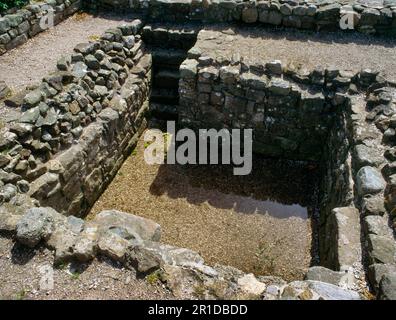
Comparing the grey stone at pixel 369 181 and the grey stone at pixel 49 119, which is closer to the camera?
the grey stone at pixel 369 181

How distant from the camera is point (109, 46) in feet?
28.8

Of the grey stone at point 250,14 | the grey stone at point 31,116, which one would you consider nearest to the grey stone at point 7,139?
the grey stone at point 31,116

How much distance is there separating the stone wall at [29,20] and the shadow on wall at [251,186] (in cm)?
438

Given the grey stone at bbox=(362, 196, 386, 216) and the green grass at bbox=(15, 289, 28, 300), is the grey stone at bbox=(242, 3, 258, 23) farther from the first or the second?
the green grass at bbox=(15, 289, 28, 300)

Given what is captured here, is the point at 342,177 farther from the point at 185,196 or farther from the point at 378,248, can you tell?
the point at 185,196

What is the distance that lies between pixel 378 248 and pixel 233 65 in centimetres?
486

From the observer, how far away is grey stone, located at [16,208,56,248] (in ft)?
15.7

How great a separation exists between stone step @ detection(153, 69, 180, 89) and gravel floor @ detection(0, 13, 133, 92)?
1.75 m

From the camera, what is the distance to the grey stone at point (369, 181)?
5730mm

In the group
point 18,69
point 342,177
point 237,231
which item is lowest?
point 237,231

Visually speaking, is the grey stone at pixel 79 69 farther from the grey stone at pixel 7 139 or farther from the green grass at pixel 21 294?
the green grass at pixel 21 294

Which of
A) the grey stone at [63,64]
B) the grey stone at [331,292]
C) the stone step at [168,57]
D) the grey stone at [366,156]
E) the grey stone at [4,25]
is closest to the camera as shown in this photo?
the grey stone at [331,292]
